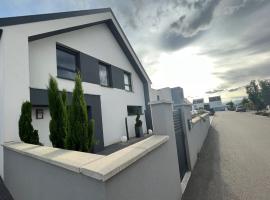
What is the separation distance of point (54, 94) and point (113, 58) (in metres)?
7.97

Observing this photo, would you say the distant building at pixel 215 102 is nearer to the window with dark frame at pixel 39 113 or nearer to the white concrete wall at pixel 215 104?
the white concrete wall at pixel 215 104

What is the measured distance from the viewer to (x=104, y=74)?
10.6 m

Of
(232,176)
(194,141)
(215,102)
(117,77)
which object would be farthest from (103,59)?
(215,102)

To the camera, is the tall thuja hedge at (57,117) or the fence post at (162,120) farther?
the tall thuja hedge at (57,117)

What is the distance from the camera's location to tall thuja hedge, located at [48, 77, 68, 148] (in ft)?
12.9

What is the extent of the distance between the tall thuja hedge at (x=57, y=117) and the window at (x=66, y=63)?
3950 millimetres

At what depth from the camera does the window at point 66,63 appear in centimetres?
769

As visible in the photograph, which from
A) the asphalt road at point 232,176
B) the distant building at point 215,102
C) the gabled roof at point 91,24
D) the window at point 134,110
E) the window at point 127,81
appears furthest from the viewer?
the distant building at point 215,102

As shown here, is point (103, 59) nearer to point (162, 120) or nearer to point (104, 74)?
point (104, 74)

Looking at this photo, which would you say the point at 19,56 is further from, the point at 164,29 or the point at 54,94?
the point at 164,29

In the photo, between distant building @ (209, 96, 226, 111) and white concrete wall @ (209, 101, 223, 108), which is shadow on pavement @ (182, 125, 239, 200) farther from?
white concrete wall @ (209, 101, 223, 108)

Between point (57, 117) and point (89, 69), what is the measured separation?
5.51 meters

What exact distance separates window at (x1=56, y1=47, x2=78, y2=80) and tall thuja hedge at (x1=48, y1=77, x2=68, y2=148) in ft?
13.0

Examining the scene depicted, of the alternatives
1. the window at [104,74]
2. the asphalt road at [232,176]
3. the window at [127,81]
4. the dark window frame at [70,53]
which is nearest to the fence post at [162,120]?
the asphalt road at [232,176]
